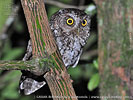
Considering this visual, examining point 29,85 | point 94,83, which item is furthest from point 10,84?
point 94,83

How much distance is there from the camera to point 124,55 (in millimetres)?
2377

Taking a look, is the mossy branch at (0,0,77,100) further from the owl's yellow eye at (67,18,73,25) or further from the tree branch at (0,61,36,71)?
the owl's yellow eye at (67,18,73,25)

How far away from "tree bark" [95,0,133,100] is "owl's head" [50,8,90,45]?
275mm

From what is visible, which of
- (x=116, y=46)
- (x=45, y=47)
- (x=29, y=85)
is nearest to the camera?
(x=45, y=47)

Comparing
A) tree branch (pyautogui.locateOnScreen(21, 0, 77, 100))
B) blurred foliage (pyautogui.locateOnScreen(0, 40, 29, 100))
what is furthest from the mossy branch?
blurred foliage (pyautogui.locateOnScreen(0, 40, 29, 100))

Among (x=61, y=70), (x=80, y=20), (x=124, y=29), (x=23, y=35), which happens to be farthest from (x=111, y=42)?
(x=23, y=35)

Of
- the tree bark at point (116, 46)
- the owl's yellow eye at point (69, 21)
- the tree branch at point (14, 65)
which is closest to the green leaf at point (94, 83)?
the tree bark at point (116, 46)

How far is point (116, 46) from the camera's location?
2.38 meters

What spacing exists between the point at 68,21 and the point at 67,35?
0.49ft

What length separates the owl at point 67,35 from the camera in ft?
8.16

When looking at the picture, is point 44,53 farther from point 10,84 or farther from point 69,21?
point 10,84

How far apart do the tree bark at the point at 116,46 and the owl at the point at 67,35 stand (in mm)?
297

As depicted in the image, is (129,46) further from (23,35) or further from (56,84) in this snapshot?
(23,35)

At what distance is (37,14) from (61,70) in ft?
1.27
